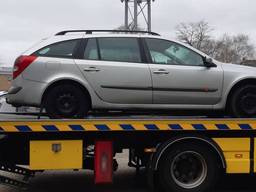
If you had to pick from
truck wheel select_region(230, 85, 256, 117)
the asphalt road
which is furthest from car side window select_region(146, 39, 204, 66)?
the asphalt road

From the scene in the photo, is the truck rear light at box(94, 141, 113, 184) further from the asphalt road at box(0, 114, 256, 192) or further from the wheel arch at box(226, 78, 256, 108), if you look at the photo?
the wheel arch at box(226, 78, 256, 108)

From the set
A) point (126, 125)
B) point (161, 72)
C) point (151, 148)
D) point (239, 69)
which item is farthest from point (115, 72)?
point (239, 69)

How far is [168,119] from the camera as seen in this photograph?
6.79 m

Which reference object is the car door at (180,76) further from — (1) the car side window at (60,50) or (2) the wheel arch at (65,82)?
(1) the car side window at (60,50)

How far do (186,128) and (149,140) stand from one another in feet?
1.91

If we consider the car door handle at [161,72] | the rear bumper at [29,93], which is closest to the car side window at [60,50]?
the rear bumper at [29,93]

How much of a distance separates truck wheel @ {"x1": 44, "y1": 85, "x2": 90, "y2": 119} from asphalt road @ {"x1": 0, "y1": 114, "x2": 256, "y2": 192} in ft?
1.95

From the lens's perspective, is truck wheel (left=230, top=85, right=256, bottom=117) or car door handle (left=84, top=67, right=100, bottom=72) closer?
car door handle (left=84, top=67, right=100, bottom=72)

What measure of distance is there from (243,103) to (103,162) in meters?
2.16

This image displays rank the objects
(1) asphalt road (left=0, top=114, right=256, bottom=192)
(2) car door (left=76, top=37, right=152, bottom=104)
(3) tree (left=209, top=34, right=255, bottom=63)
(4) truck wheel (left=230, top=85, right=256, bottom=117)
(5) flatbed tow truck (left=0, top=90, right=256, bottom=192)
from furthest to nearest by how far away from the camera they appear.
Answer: (3) tree (left=209, top=34, right=255, bottom=63) < (1) asphalt road (left=0, top=114, right=256, bottom=192) < (4) truck wheel (left=230, top=85, right=256, bottom=117) < (2) car door (left=76, top=37, right=152, bottom=104) < (5) flatbed tow truck (left=0, top=90, right=256, bottom=192)

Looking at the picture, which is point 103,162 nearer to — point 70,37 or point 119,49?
point 119,49

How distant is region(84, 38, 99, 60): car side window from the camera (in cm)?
700

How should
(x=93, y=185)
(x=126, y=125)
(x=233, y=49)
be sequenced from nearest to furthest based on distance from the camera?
(x=126, y=125), (x=93, y=185), (x=233, y=49)

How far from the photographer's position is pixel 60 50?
6.98m
